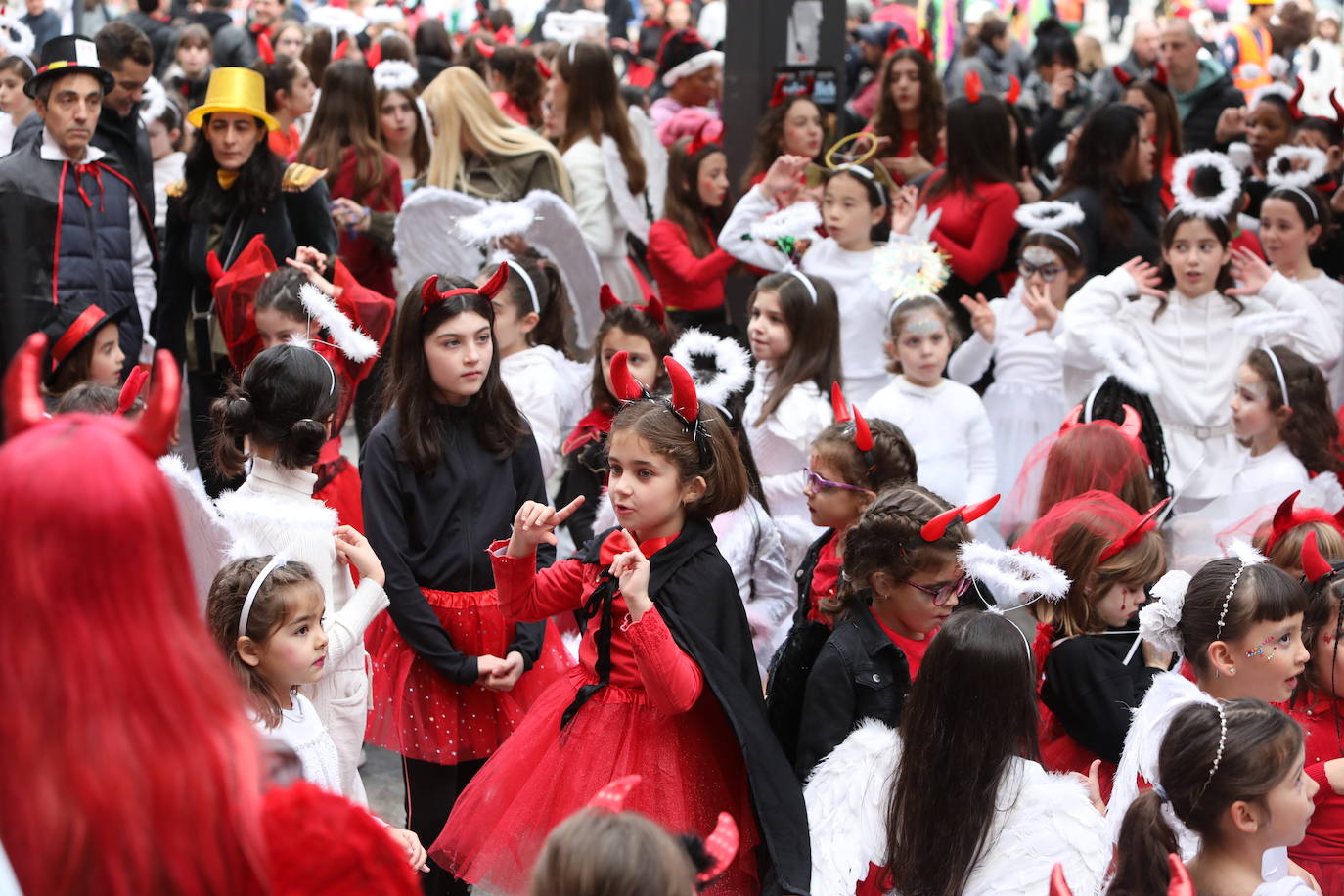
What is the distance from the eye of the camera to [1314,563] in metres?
3.75

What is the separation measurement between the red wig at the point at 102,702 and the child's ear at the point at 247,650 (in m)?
1.74

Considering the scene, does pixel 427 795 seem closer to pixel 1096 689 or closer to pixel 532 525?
pixel 532 525

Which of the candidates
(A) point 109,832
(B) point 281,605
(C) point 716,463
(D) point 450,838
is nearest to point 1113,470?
(C) point 716,463

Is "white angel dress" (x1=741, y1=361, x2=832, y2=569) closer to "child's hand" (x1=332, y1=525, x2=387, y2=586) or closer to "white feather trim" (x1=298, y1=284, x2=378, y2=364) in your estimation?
"white feather trim" (x1=298, y1=284, x2=378, y2=364)

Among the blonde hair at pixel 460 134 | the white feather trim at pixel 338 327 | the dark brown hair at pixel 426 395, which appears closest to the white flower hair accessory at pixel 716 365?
the dark brown hair at pixel 426 395

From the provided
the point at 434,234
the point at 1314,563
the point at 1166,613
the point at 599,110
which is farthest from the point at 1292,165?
the point at 1166,613

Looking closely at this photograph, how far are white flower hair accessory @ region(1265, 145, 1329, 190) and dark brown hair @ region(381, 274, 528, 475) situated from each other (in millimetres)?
5569

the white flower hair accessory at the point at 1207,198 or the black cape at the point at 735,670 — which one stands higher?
the white flower hair accessory at the point at 1207,198

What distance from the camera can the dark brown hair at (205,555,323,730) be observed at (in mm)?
3250

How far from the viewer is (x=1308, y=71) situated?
13398 millimetres

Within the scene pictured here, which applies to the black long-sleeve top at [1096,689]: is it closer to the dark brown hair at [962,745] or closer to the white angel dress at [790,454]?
the dark brown hair at [962,745]

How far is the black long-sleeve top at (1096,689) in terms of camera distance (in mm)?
3662

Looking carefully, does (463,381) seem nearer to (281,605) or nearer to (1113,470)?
(281,605)

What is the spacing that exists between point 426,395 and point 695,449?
1.09 m
